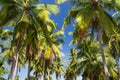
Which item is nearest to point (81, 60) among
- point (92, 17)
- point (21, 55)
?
point (21, 55)

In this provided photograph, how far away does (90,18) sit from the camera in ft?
78.9

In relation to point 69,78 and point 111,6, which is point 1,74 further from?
point 69,78

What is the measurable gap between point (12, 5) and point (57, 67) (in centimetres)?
3186

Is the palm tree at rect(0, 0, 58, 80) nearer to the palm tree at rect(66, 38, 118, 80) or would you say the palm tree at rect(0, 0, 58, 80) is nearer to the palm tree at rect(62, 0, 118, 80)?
the palm tree at rect(62, 0, 118, 80)

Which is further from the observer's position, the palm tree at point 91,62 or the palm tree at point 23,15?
the palm tree at point 91,62

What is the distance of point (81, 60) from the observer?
38.1 m

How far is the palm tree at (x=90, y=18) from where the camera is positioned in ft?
76.8

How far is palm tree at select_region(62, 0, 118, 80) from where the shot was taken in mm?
23422

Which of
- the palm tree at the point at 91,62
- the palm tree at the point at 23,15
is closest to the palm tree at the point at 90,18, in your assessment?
the palm tree at the point at 23,15

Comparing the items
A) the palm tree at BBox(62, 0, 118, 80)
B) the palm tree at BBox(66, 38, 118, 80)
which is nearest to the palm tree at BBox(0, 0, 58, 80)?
the palm tree at BBox(62, 0, 118, 80)

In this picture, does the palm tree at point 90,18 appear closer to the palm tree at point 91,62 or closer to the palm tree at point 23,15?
the palm tree at point 23,15

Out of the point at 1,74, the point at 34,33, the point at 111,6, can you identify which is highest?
the point at 111,6

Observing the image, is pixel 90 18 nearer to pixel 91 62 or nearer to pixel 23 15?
pixel 23 15

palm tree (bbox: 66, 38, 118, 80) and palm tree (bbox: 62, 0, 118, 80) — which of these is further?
palm tree (bbox: 66, 38, 118, 80)
